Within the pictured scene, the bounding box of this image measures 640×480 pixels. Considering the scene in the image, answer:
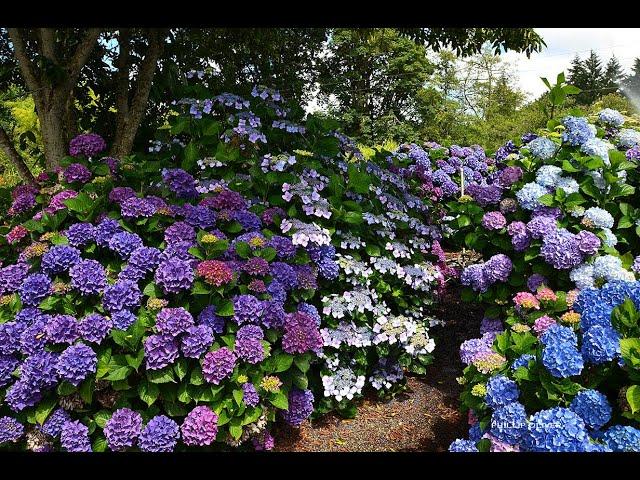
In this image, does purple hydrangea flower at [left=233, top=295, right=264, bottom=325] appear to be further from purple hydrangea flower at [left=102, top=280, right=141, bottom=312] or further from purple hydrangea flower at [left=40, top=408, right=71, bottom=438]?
purple hydrangea flower at [left=40, top=408, right=71, bottom=438]

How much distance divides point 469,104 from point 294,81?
13.9 meters

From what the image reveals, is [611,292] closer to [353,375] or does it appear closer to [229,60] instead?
[353,375]

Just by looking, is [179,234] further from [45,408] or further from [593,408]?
[593,408]

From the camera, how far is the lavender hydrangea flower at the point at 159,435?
2398 mm

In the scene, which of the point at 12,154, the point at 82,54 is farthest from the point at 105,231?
the point at 82,54

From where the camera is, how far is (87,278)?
8.41 feet

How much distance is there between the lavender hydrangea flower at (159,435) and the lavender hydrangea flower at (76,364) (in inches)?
13.8

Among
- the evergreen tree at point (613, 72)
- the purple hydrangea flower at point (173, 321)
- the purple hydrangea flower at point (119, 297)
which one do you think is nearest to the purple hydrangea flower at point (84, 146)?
the purple hydrangea flower at point (119, 297)

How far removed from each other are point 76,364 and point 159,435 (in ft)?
1.55

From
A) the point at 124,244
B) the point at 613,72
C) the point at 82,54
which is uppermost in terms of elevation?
the point at 613,72

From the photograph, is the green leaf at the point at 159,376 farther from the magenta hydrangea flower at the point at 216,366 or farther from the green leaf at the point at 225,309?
the green leaf at the point at 225,309

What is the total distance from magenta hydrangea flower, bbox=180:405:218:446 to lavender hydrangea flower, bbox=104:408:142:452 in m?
0.21

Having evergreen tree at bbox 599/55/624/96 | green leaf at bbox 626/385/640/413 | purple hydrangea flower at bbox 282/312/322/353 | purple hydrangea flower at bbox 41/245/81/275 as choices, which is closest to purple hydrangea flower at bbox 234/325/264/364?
purple hydrangea flower at bbox 282/312/322/353
